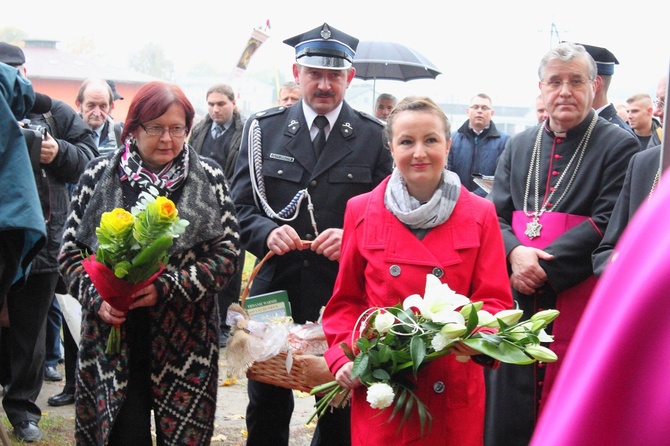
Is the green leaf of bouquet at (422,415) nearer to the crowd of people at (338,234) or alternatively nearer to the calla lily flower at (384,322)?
the crowd of people at (338,234)

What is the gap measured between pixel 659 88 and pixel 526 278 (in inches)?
51.2

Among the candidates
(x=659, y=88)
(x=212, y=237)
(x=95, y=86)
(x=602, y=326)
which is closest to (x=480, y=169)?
(x=95, y=86)

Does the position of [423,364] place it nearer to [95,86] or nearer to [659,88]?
[659,88]

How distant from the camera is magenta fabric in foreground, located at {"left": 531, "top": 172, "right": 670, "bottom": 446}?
2.27 feet

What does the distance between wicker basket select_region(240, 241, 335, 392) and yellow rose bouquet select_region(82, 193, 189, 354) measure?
0.67 m

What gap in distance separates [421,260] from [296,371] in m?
0.89

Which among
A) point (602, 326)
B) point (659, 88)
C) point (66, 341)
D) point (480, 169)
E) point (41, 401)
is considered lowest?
point (41, 401)

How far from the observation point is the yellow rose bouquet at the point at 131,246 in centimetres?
364

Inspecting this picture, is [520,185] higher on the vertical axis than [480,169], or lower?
higher

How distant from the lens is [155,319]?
4094 millimetres

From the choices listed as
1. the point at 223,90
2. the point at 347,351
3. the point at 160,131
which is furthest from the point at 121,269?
the point at 223,90

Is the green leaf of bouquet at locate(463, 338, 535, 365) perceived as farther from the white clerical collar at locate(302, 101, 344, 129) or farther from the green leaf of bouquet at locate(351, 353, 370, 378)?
the white clerical collar at locate(302, 101, 344, 129)

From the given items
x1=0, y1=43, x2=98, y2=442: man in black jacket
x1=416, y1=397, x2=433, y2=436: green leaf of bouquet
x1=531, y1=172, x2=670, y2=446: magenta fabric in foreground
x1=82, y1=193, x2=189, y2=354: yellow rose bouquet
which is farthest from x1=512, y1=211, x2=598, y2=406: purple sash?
x1=531, y1=172, x2=670, y2=446: magenta fabric in foreground

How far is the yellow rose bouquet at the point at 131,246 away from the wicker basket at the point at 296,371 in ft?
2.21
